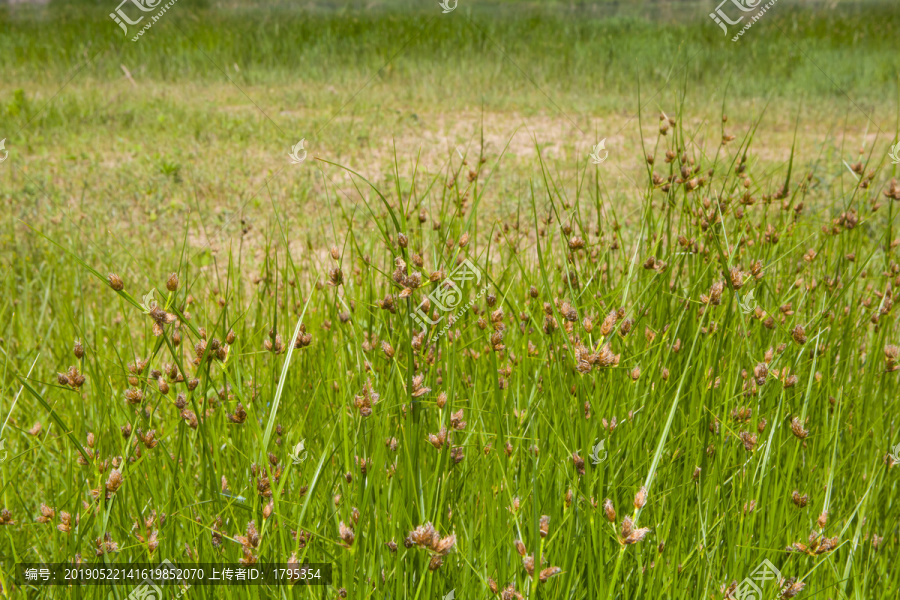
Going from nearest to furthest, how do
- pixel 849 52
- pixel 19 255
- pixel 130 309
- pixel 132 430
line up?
1. pixel 132 430
2. pixel 130 309
3. pixel 19 255
4. pixel 849 52

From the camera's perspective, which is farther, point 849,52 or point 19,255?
point 849,52

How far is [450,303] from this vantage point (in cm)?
228

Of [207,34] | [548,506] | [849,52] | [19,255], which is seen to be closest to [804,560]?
[548,506]

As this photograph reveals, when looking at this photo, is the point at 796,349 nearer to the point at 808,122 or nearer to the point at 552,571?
the point at 552,571

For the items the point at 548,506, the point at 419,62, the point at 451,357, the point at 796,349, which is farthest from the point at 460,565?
the point at 419,62

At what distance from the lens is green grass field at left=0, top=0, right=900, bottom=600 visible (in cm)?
148

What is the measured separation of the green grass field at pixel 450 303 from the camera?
1.48 meters

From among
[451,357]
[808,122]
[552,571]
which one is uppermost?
[808,122]

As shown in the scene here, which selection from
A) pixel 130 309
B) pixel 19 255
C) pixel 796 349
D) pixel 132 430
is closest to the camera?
pixel 132 430

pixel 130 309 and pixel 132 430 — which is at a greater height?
pixel 132 430

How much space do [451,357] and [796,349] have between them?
1.10 metres

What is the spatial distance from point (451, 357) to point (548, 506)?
0.44 meters

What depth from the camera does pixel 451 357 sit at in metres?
1.50

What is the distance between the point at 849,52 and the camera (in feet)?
44.1
